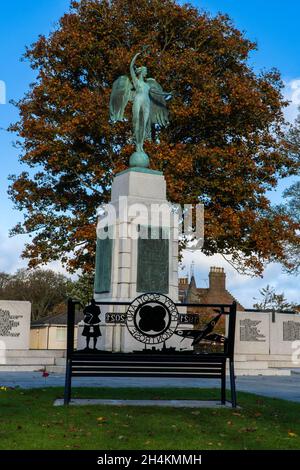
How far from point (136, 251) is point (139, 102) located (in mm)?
4531

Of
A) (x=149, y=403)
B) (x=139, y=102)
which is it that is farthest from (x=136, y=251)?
(x=149, y=403)

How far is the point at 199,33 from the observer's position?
28484mm

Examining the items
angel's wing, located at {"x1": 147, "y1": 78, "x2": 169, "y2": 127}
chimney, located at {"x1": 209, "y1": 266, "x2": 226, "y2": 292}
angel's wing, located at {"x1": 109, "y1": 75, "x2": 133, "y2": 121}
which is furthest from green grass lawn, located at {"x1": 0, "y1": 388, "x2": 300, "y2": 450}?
chimney, located at {"x1": 209, "y1": 266, "x2": 226, "y2": 292}

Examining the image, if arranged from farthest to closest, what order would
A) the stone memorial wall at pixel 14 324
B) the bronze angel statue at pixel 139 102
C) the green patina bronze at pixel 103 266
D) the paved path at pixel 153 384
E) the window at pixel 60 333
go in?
the window at pixel 60 333
the stone memorial wall at pixel 14 324
the bronze angel statue at pixel 139 102
the green patina bronze at pixel 103 266
the paved path at pixel 153 384

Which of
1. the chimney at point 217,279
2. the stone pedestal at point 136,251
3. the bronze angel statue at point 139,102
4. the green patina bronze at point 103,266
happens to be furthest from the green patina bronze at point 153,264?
the chimney at point 217,279

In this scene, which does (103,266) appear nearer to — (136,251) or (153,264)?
(136,251)

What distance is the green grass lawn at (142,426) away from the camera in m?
6.35

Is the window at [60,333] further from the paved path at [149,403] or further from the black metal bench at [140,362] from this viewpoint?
the black metal bench at [140,362]

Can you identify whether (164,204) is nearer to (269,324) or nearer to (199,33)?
(269,324)

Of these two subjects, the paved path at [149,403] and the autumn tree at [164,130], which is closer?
the paved path at [149,403]

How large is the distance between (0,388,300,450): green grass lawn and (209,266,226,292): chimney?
45715 millimetres

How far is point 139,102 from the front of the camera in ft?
58.1

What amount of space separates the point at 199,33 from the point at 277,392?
787 inches

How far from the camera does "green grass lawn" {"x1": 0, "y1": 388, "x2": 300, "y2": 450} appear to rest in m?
6.35
